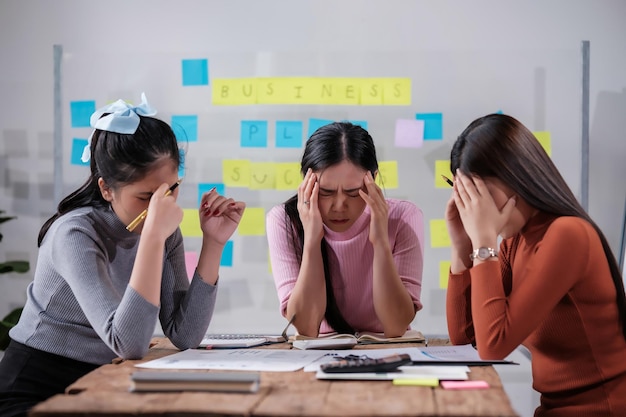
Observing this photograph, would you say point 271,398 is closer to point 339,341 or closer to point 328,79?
point 339,341

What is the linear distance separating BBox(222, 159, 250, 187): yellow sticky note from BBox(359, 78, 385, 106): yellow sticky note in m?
0.51

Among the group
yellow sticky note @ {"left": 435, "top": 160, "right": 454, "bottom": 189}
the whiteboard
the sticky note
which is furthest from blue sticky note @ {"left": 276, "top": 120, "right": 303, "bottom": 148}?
yellow sticky note @ {"left": 435, "top": 160, "right": 454, "bottom": 189}

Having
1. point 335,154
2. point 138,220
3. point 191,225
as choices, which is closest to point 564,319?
point 335,154

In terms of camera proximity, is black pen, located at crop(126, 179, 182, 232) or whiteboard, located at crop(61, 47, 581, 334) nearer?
black pen, located at crop(126, 179, 182, 232)

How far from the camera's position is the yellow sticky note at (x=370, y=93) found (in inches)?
110

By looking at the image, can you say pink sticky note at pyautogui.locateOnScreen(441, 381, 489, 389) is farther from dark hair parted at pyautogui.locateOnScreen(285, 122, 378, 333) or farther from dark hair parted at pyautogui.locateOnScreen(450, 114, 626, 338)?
dark hair parted at pyautogui.locateOnScreen(285, 122, 378, 333)

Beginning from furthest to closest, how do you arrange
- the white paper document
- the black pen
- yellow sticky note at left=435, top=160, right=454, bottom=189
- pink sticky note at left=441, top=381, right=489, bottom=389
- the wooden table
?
yellow sticky note at left=435, top=160, right=454, bottom=189 < the black pen < the white paper document < pink sticky note at left=441, top=381, right=489, bottom=389 < the wooden table

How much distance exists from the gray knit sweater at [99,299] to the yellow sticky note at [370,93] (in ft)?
4.17

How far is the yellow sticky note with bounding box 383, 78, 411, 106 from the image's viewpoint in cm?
279

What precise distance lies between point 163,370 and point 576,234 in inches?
31.2

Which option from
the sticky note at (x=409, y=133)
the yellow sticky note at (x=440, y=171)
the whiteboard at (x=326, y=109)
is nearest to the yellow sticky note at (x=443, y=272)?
the whiteboard at (x=326, y=109)

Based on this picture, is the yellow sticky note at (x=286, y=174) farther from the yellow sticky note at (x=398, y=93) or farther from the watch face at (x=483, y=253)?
the watch face at (x=483, y=253)

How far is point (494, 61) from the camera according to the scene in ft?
9.11

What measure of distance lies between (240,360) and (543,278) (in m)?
0.58
